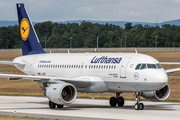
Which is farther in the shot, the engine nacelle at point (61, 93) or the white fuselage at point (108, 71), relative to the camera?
the engine nacelle at point (61, 93)

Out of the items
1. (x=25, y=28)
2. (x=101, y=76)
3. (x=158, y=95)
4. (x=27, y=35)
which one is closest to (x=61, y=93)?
(x=101, y=76)

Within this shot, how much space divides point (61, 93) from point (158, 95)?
335 inches

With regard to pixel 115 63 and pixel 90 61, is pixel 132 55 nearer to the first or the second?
pixel 115 63

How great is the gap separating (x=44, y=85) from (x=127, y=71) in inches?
313

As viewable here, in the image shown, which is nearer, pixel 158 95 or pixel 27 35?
pixel 158 95

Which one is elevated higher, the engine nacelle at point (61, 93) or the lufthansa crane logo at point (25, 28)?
the lufthansa crane logo at point (25, 28)

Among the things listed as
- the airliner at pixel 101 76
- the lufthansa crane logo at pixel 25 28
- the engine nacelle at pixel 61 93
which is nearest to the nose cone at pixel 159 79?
the airliner at pixel 101 76

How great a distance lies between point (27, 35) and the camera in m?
40.3

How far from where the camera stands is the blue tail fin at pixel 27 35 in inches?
1578

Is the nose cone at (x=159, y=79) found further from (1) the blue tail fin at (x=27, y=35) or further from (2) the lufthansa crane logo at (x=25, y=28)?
(2) the lufthansa crane logo at (x=25, y=28)

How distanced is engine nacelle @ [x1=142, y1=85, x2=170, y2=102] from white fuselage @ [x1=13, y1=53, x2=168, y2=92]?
237 cm

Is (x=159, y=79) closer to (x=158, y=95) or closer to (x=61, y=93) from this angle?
(x=158, y=95)

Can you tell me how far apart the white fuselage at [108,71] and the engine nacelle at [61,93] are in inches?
78.6

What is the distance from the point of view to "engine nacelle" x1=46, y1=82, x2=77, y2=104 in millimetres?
29281
